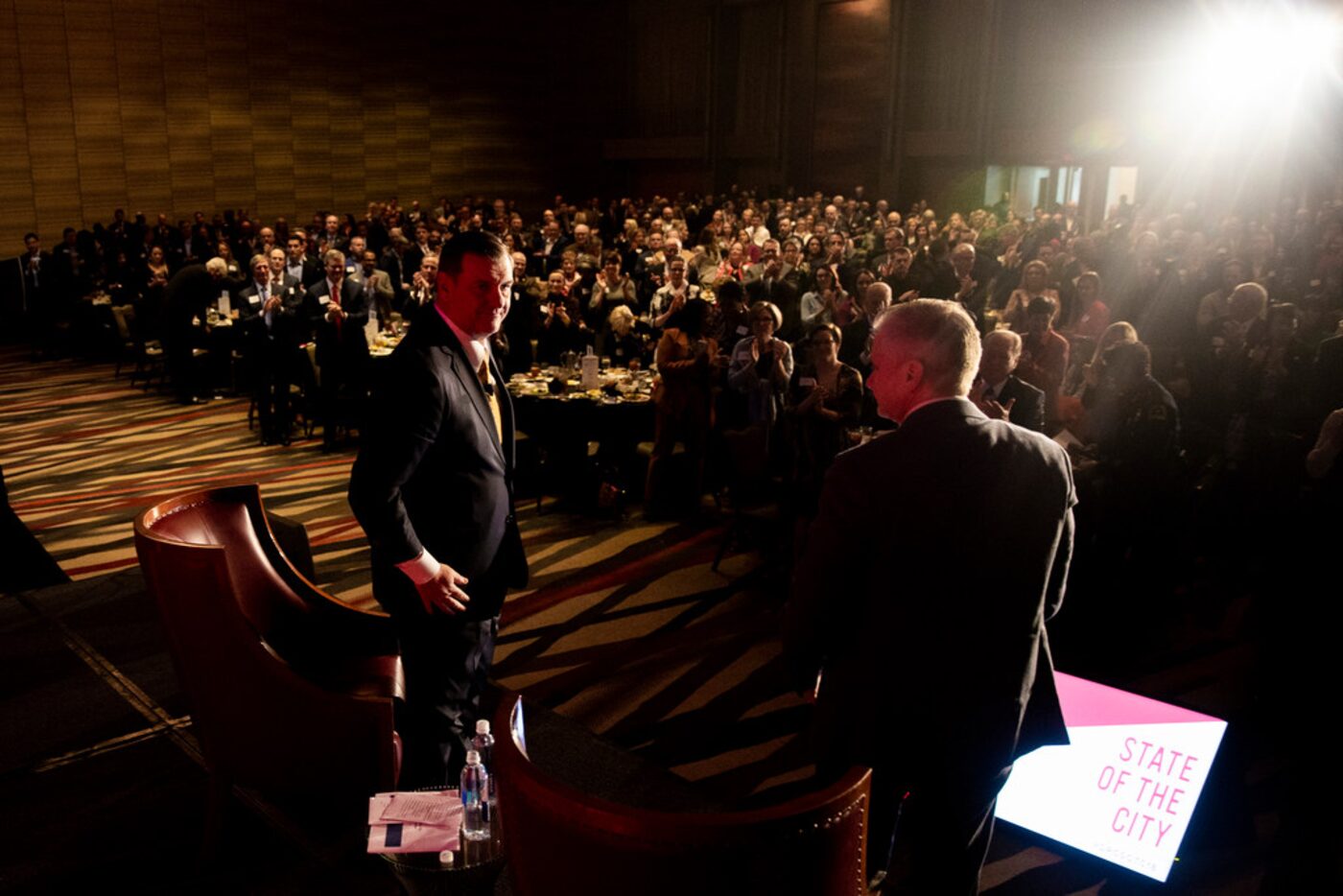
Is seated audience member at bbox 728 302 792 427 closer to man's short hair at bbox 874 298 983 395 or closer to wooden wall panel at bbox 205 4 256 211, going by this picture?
man's short hair at bbox 874 298 983 395

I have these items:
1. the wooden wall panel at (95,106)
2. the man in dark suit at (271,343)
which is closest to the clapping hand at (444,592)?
the man in dark suit at (271,343)

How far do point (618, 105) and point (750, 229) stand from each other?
10.9 meters

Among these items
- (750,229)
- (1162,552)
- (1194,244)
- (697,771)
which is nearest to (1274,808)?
(1162,552)

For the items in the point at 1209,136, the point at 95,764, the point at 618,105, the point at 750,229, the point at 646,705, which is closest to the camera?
the point at 95,764

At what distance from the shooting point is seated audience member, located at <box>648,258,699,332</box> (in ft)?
27.3

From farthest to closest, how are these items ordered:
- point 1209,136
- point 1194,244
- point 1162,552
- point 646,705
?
point 1209,136 < point 1194,244 < point 1162,552 < point 646,705

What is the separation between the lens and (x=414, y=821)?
254 cm

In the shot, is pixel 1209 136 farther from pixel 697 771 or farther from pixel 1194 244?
pixel 697 771

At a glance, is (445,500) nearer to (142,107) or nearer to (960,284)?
(960,284)

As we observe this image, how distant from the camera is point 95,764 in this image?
3.71 metres

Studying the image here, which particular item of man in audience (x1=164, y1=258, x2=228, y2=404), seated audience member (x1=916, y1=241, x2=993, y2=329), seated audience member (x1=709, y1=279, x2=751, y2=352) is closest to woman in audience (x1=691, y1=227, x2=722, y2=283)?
seated audience member (x1=916, y1=241, x2=993, y2=329)

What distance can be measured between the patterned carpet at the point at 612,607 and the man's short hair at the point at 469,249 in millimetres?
2142

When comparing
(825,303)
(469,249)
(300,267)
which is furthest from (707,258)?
(469,249)

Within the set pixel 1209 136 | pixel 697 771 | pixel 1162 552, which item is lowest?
pixel 697 771
